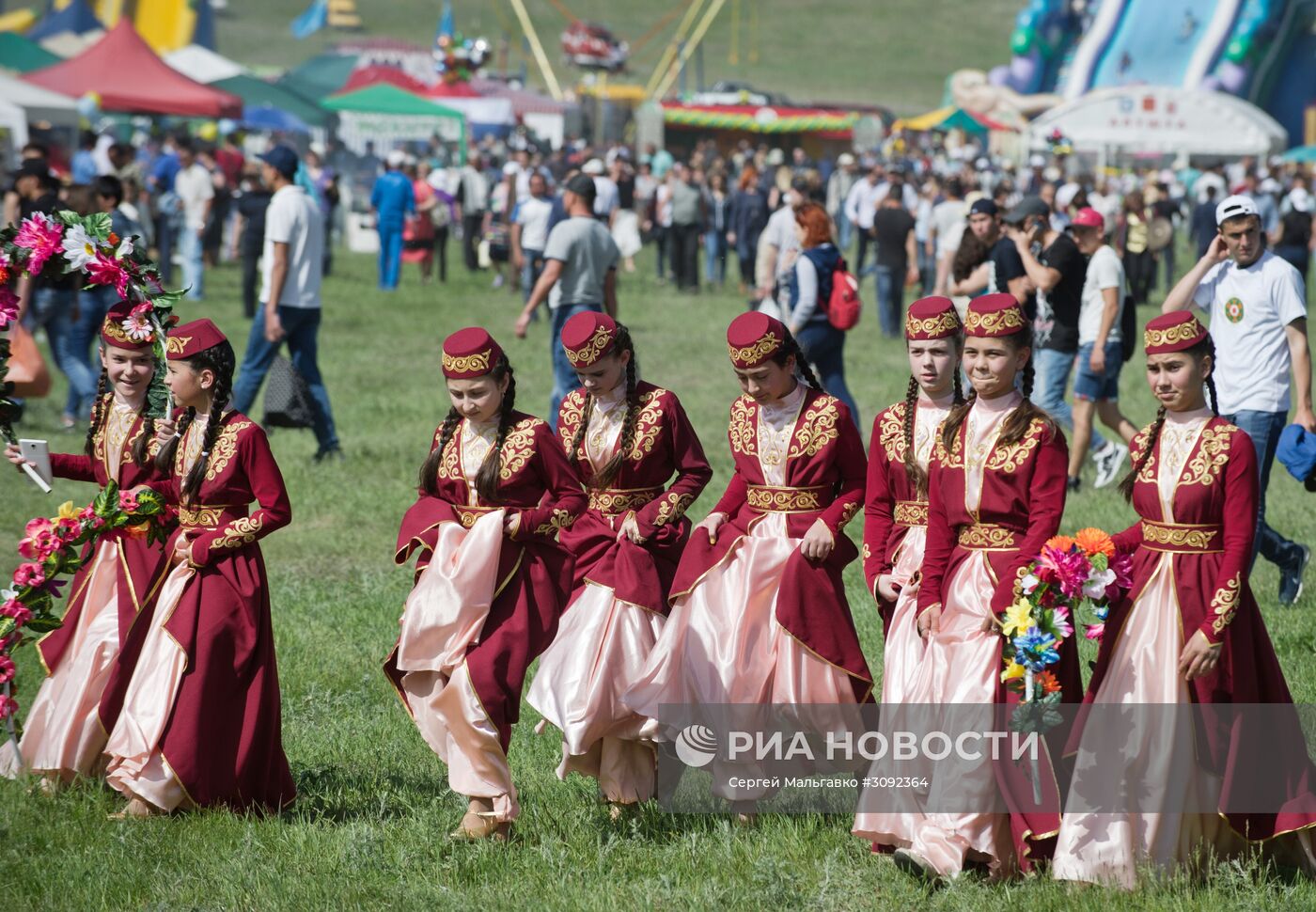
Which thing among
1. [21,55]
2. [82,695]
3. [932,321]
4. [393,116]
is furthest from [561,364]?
[393,116]

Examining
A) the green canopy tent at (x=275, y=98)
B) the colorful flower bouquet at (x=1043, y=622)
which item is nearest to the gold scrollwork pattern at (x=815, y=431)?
the colorful flower bouquet at (x=1043, y=622)

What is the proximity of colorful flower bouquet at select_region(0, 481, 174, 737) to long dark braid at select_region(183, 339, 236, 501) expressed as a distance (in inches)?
5.1

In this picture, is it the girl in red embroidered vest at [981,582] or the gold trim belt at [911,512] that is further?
the gold trim belt at [911,512]

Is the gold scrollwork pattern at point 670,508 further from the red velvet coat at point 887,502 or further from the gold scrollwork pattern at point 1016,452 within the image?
the gold scrollwork pattern at point 1016,452

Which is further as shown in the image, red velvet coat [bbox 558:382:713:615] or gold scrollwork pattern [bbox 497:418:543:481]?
red velvet coat [bbox 558:382:713:615]

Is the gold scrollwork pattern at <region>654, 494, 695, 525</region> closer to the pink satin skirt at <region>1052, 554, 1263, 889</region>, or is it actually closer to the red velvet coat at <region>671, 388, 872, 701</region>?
the red velvet coat at <region>671, 388, 872, 701</region>

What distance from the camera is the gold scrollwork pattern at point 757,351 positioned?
5568 millimetres

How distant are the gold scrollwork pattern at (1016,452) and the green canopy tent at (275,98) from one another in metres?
31.5

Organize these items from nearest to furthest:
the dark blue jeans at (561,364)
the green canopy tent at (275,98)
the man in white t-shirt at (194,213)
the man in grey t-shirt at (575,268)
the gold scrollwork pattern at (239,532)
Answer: the gold scrollwork pattern at (239,532), the dark blue jeans at (561,364), the man in grey t-shirt at (575,268), the man in white t-shirt at (194,213), the green canopy tent at (275,98)

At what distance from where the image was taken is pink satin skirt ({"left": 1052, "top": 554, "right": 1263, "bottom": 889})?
185 inches

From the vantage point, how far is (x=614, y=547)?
5.78 m

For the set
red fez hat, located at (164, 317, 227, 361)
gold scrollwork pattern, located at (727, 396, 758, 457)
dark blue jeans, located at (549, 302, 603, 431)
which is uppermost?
red fez hat, located at (164, 317, 227, 361)

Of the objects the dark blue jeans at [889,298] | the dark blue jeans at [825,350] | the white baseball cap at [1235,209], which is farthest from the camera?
the dark blue jeans at [889,298]

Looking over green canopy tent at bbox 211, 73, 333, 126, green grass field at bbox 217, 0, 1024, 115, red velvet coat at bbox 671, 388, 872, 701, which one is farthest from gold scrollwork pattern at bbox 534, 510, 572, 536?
green grass field at bbox 217, 0, 1024, 115
